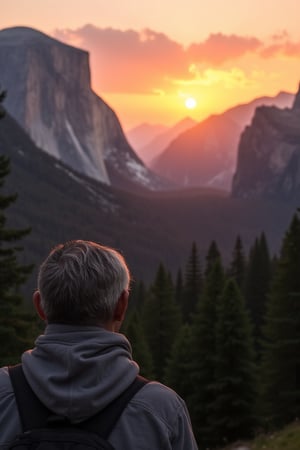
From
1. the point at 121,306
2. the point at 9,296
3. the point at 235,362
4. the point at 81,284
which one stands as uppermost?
the point at 81,284

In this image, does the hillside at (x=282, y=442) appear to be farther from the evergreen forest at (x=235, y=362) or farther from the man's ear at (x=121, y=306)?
the man's ear at (x=121, y=306)

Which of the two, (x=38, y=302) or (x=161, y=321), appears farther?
(x=161, y=321)

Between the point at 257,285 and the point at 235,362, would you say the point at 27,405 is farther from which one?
the point at 257,285

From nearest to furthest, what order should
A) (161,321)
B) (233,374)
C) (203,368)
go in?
(233,374) → (203,368) → (161,321)

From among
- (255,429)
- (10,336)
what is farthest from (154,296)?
(10,336)

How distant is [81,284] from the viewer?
11.0ft

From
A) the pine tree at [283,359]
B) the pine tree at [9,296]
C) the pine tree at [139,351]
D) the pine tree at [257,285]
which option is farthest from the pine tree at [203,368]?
the pine tree at [257,285]

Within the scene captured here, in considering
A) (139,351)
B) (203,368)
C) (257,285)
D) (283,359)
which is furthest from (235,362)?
(257,285)

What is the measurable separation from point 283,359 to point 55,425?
28.1 meters

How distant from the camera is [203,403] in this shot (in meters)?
29.5

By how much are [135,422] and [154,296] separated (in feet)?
141

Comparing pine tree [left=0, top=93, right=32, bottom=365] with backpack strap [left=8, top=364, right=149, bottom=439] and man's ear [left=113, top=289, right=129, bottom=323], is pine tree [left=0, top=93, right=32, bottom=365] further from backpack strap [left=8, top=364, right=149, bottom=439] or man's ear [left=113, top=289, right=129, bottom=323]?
backpack strap [left=8, top=364, right=149, bottom=439]

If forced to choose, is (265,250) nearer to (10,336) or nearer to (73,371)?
(10,336)

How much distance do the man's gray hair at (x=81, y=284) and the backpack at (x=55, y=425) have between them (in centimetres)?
36
